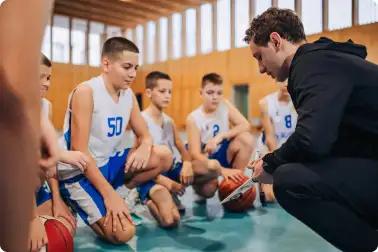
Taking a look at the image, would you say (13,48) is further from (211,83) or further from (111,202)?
(211,83)

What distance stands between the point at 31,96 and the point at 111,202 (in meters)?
1.38

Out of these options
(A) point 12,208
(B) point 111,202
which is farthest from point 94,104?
(A) point 12,208

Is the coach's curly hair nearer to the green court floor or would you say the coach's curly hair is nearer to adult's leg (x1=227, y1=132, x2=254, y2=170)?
the green court floor

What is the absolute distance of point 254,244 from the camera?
1.71 m

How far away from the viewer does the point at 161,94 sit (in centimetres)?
269

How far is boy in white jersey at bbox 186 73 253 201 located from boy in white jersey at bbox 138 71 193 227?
121 millimetres

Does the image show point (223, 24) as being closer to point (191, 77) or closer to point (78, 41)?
point (191, 77)

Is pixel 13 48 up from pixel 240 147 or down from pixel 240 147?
up

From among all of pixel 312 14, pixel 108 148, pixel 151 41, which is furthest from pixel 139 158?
pixel 151 41

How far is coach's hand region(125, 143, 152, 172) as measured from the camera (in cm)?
204

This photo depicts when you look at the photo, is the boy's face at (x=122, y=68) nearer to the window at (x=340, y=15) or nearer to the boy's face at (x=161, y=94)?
the boy's face at (x=161, y=94)

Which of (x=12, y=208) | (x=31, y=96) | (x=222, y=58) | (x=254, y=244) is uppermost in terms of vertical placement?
(x=222, y=58)

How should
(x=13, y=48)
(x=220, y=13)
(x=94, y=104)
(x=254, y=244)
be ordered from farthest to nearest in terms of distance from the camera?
1. (x=220, y=13)
2. (x=94, y=104)
3. (x=254, y=244)
4. (x=13, y=48)

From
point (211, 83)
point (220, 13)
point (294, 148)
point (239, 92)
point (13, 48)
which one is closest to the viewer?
point (13, 48)
